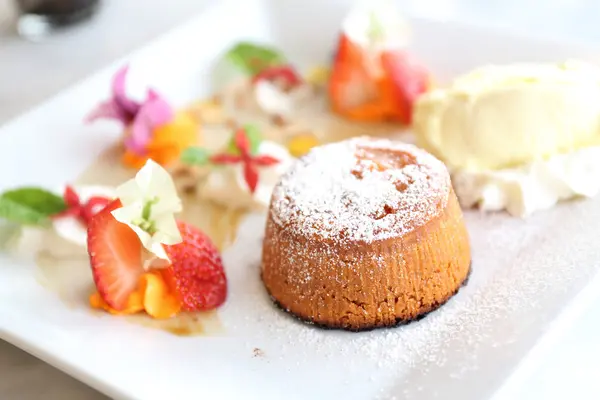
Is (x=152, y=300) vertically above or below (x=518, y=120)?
below

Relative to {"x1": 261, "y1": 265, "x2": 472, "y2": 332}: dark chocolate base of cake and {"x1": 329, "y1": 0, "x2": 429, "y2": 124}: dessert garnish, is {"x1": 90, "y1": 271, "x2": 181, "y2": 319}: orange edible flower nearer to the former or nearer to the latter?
{"x1": 261, "y1": 265, "x2": 472, "y2": 332}: dark chocolate base of cake

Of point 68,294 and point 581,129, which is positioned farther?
point 581,129

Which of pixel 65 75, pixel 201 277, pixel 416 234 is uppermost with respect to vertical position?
pixel 416 234

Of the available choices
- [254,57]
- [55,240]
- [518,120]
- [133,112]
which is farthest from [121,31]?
[518,120]

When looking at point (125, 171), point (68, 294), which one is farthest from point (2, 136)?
point (68, 294)

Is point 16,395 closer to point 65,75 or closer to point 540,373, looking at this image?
point 540,373

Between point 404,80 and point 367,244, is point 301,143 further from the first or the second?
point 367,244

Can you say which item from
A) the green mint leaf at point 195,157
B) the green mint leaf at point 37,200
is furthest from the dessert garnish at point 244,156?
the green mint leaf at point 37,200
